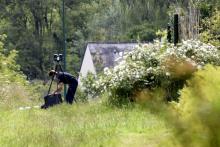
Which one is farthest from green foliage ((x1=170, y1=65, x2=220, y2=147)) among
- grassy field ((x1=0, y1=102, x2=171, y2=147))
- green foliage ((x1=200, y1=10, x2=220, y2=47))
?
green foliage ((x1=200, y1=10, x2=220, y2=47))

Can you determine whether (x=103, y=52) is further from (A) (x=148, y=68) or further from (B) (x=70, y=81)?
(A) (x=148, y=68)

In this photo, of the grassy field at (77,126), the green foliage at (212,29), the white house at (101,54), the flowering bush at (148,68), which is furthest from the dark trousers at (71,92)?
the white house at (101,54)

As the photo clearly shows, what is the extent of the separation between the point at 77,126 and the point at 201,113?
5.50 meters

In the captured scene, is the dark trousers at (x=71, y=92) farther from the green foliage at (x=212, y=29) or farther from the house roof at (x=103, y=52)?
the house roof at (x=103, y=52)

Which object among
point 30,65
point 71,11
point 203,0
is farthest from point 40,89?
point 203,0

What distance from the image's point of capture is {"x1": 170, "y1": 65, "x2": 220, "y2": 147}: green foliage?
2.86 metres

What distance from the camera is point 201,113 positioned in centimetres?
289

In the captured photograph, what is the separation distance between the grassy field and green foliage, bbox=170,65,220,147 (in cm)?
226

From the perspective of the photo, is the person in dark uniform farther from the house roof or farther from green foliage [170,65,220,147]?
the house roof

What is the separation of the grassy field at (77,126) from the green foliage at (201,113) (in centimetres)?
226

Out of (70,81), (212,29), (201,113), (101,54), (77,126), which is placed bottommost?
(101,54)

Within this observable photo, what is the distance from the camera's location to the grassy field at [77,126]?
673 centimetres

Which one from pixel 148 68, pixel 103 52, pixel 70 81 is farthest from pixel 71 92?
pixel 103 52

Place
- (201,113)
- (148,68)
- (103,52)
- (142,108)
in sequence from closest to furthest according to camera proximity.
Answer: (201,113) < (142,108) < (148,68) < (103,52)
